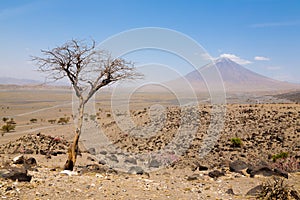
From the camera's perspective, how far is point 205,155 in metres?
17.3

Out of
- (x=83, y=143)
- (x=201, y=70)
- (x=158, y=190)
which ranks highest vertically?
(x=201, y=70)

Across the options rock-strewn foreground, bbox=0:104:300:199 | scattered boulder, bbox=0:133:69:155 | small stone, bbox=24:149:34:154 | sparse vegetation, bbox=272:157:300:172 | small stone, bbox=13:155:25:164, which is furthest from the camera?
scattered boulder, bbox=0:133:69:155

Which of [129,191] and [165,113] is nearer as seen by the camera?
[129,191]

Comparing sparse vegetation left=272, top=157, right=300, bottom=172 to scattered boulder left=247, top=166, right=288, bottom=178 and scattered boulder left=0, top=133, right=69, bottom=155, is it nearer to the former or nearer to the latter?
scattered boulder left=247, top=166, right=288, bottom=178

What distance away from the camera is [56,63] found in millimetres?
11961

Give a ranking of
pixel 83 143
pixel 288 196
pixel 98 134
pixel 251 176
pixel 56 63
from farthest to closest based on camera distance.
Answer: pixel 98 134 < pixel 83 143 < pixel 56 63 < pixel 251 176 < pixel 288 196

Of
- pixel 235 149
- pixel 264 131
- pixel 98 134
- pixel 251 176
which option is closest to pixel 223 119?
pixel 264 131

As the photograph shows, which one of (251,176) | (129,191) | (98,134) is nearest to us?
(129,191)

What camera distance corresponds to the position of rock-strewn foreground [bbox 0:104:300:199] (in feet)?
26.8

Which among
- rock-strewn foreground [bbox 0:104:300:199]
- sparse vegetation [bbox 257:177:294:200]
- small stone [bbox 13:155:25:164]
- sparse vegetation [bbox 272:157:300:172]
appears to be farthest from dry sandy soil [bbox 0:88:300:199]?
small stone [bbox 13:155:25:164]

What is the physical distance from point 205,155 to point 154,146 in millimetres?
3857

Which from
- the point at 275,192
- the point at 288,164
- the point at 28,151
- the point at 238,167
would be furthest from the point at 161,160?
the point at 275,192

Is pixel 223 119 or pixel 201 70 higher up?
pixel 201 70

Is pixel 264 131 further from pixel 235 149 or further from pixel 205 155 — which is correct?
pixel 205 155
